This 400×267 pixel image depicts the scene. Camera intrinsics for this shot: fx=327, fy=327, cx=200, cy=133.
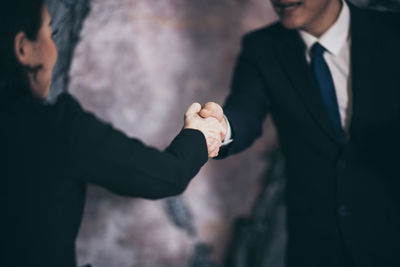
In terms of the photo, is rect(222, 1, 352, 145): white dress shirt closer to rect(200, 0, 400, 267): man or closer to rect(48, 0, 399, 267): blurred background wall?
rect(200, 0, 400, 267): man

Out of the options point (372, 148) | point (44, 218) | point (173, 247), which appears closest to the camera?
point (44, 218)

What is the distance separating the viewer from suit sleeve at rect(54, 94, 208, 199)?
64 cm

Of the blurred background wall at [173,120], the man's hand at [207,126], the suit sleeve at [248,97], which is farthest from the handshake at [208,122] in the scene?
the blurred background wall at [173,120]

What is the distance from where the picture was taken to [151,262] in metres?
1.30

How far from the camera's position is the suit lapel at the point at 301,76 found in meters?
0.79

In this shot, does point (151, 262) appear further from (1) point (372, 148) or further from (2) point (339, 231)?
(1) point (372, 148)

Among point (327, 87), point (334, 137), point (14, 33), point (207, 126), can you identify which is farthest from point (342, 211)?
point (14, 33)

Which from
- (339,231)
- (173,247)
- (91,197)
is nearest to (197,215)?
(173,247)

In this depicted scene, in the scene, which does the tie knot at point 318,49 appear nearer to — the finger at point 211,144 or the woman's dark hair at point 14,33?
the finger at point 211,144

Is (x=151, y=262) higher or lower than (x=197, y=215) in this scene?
lower

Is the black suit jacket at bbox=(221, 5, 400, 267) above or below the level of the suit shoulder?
below

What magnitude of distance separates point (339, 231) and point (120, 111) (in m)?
0.85

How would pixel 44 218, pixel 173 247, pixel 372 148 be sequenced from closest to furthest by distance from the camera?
pixel 44 218, pixel 372 148, pixel 173 247

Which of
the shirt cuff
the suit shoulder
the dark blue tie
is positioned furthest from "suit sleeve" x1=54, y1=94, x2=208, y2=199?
the suit shoulder
